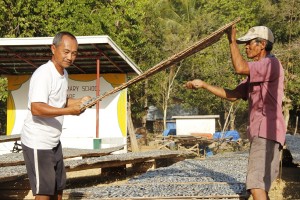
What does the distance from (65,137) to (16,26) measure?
21.7 ft

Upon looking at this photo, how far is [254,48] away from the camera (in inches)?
153

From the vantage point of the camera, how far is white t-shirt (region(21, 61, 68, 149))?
11.4 ft

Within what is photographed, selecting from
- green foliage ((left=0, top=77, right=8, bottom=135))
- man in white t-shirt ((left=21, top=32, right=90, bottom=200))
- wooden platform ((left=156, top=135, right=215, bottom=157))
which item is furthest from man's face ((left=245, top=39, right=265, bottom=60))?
wooden platform ((left=156, top=135, right=215, bottom=157))

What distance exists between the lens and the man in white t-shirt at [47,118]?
11.4ft

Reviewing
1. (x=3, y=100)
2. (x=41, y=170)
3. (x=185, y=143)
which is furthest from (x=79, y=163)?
(x=185, y=143)

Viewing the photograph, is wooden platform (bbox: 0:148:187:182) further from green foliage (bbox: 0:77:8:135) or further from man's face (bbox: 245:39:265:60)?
green foliage (bbox: 0:77:8:135)

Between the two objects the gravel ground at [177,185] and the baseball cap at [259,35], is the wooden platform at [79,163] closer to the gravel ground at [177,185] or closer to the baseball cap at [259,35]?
the gravel ground at [177,185]

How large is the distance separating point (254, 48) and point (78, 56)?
1060 cm

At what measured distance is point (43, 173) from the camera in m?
3.58

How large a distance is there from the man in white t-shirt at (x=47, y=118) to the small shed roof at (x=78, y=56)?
333 inches

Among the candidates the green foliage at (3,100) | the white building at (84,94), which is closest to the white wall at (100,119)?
the white building at (84,94)

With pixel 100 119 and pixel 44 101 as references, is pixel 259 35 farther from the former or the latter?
pixel 100 119

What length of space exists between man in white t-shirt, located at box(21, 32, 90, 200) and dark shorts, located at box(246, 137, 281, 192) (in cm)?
149

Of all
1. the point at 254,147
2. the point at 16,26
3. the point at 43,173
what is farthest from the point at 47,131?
the point at 16,26
